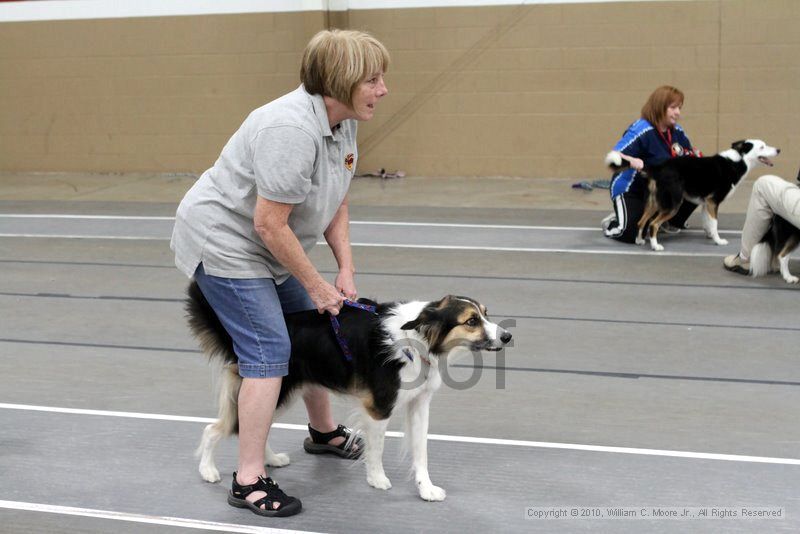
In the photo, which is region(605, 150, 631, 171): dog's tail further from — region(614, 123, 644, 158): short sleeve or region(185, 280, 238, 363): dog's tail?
region(185, 280, 238, 363): dog's tail

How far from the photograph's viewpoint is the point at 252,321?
3730mm

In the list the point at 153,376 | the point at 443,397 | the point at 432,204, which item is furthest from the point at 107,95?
the point at 443,397

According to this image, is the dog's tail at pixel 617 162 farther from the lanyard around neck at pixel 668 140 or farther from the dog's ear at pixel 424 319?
the dog's ear at pixel 424 319

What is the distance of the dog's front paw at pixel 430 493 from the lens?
12.9 feet

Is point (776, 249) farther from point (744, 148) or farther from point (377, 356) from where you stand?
point (377, 356)

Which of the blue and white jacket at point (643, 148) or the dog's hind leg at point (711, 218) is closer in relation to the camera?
the dog's hind leg at point (711, 218)

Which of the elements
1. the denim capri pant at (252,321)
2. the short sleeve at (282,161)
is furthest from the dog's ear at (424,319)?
the short sleeve at (282,161)

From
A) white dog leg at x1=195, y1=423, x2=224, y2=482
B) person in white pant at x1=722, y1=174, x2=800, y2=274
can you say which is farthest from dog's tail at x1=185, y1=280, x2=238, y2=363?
person in white pant at x1=722, y1=174, x2=800, y2=274

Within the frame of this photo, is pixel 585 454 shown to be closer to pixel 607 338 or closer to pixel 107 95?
pixel 607 338

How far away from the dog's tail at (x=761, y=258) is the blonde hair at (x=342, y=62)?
198 inches

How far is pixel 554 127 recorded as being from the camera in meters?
12.8

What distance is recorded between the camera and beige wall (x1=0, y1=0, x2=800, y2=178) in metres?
12.1

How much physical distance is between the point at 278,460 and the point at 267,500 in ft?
1.58

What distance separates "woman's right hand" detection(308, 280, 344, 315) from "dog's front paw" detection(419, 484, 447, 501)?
2.66 ft
